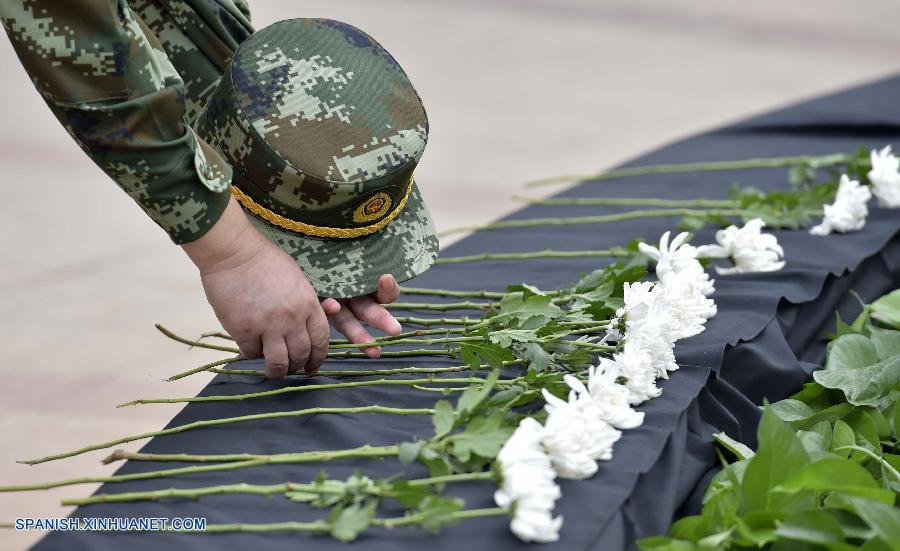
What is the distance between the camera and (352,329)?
1.24m

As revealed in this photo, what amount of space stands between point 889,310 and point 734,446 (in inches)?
16.5

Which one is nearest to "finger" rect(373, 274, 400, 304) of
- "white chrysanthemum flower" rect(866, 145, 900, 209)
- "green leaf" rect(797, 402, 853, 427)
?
"green leaf" rect(797, 402, 853, 427)

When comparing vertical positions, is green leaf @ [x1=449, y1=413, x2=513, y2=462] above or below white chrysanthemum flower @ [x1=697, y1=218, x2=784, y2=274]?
above

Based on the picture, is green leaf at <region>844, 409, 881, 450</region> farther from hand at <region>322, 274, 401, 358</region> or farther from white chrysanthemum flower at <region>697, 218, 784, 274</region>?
hand at <region>322, 274, 401, 358</region>

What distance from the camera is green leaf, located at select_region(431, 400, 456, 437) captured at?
2.99 feet

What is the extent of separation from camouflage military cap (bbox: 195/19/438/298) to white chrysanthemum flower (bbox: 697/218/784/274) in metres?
0.48

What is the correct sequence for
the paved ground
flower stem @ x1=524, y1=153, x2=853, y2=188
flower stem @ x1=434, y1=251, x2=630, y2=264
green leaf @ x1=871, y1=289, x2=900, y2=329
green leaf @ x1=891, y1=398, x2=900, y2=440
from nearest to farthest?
green leaf @ x1=891, y1=398, x2=900, y2=440
green leaf @ x1=871, y1=289, x2=900, y2=329
flower stem @ x1=434, y1=251, x2=630, y2=264
flower stem @ x1=524, y1=153, x2=853, y2=188
the paved ground

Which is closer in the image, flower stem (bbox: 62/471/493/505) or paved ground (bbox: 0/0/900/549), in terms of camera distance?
flower stem (bbox: 62/471/493/505)

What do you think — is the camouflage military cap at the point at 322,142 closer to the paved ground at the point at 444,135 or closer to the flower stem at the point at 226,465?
the flower stem at the point at 226,465

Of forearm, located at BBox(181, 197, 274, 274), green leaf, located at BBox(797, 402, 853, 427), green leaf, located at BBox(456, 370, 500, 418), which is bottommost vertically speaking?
green leaf, located at BBox(797, 402, 853, 427)

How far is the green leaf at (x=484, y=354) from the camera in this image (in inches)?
43.3

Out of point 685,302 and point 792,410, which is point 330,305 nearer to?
point 685,302

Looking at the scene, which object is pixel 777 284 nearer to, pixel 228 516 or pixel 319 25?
pixel 319 25

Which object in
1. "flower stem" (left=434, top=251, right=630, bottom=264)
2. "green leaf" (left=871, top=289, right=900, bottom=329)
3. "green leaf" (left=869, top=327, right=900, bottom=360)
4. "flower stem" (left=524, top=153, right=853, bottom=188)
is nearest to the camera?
"green leaf" (left=869, top=327, right=900, bottom=360)
